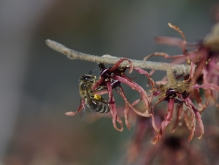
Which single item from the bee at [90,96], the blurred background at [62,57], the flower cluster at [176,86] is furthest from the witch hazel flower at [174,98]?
the blurred background at [62,57]

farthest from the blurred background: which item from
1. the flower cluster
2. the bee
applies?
the flower cluster

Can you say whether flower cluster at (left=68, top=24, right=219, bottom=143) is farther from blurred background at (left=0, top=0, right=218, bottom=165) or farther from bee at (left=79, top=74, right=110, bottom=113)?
blurred background at (left=0, top=0, right=218, bottom=165)

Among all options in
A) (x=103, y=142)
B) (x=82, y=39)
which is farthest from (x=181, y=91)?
(x=82, y=39)

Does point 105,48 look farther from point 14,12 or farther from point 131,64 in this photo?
point 131,64

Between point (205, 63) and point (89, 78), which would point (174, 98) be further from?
point (89, 78)

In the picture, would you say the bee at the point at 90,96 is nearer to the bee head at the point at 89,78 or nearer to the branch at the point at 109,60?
the bee head at the point at 89,78
